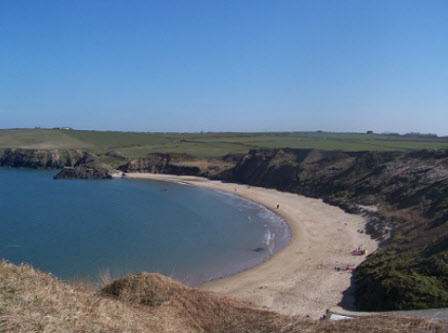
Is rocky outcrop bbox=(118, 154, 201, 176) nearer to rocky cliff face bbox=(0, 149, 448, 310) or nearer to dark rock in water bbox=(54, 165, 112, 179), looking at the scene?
rocky cliff face bbox=(0, 149, 448, 310)

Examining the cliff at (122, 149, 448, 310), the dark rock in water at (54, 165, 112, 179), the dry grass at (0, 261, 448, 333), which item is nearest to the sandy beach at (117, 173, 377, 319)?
the cliff at (122, 149, 448, 310)

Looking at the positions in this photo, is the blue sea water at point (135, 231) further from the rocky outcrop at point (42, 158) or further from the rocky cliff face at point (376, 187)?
the rocky outcrop at point (42, 158)

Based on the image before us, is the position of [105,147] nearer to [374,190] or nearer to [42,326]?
[374,190]

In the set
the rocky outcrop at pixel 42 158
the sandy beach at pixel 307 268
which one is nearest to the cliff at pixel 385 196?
the sandy beach at pixel 307 268

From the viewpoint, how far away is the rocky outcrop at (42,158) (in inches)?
3920

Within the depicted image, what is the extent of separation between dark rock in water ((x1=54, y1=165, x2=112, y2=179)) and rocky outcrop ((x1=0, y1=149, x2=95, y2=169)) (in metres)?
13.4

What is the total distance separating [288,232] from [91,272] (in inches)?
786

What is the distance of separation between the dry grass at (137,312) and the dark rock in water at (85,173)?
250 ft

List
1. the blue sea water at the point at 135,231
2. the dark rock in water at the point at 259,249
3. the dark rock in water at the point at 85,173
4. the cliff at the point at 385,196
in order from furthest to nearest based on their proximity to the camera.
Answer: the dark rock in water at the point at 85,173
the dark rock in water at the point at 259,249
the blue sea water at the point at 135,231
the cliff at the point at 385,196

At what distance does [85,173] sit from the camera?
8438 centimetres

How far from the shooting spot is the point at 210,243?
121 feet

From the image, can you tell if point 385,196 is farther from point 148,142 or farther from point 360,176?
point 148,142

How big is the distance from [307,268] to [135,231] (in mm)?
19166

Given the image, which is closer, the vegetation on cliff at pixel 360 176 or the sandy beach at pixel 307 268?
the vegetation on cliff at pixel 360 176
